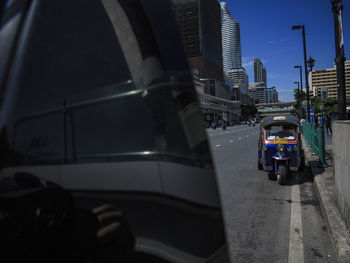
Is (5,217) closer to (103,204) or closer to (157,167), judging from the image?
(103,204)

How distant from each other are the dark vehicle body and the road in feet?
9.41

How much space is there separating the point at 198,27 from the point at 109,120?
1109 centimetres

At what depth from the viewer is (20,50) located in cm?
80

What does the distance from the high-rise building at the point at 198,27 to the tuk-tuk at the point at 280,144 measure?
2.93 metres

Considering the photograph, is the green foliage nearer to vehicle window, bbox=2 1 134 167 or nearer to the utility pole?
the utility pole

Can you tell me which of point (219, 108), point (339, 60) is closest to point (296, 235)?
point (339, 60)

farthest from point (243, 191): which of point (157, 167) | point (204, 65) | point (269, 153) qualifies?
point (204, 65)

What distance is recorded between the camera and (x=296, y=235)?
156 inches

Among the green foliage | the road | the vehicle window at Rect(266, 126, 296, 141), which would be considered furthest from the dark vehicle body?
the green foliage

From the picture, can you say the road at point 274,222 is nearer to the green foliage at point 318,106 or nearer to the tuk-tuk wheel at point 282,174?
the tuk-tuk wheel at point 282,174

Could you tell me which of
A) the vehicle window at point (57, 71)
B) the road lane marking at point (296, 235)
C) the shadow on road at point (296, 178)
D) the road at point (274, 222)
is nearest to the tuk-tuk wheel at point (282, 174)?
the road at point (274, 222)

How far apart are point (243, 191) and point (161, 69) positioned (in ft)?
19.7

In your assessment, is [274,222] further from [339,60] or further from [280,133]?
[339,60]

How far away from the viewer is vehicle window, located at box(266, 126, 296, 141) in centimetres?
778
